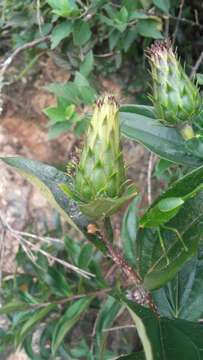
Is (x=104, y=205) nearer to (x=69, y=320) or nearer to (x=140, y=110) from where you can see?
(x=140, y=110)

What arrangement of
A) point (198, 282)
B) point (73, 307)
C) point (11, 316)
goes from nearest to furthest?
1. point (198, 282)
2. point (73, 307)
3. point (11, 316)

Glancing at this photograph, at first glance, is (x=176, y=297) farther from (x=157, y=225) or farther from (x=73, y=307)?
(x=73, y=307)

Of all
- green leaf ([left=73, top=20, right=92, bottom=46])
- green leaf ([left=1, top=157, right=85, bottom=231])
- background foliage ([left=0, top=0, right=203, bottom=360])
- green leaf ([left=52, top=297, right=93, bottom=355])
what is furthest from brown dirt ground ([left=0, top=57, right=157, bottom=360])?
green leaf ([left=1, top=157, right=85, bottom=231])

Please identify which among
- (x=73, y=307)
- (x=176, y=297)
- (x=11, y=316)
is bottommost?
(x=11, y=316)

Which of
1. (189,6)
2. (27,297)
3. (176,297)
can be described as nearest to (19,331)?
(27,297)

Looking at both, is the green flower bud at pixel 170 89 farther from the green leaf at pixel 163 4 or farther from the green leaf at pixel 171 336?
the green leaf at pixel 163 4

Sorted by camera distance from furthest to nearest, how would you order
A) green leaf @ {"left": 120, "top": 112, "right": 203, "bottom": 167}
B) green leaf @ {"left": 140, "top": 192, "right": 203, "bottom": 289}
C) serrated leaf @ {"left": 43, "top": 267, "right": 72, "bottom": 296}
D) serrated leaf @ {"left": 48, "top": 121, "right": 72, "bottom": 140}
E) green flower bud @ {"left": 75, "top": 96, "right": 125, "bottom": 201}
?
1. serrated leaf @ {"left": 48, "top": 121, "right": 72, "bottom": 140}
2. serrated leaf @ {"left": 43, "top": 267, "right": 72, "bottom": 296}
3. green leaf @ {"left": 120, "top": 112, "right": 203, "bottom": 167}
4. green leaf @ {"left": 140, "top": 192, "right": 203, "bottom": 289}
5. green flower bud @ {"left": 75, "top": 96, "right": 125, "bottom": 201}

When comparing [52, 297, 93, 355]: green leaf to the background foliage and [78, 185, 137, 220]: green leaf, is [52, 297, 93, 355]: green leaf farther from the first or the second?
[78, 185, 137, 220]: green leaf
